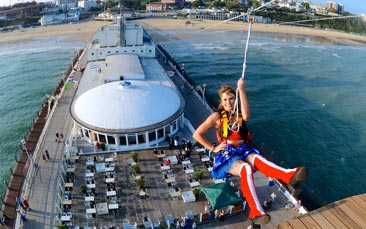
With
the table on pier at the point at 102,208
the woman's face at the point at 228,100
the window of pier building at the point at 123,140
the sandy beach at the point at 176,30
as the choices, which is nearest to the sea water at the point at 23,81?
the sandy beach at the point at 176,30

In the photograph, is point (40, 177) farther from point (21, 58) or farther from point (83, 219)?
point (21, 58)

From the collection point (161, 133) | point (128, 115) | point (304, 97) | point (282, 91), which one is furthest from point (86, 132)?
point (304, 97)

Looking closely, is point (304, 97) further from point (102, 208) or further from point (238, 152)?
point (238, 152)

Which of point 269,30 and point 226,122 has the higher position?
point 269,30

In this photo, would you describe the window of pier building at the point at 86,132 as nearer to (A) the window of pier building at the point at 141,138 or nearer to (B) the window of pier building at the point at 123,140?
(B) the window of pier building at the point at 123,140

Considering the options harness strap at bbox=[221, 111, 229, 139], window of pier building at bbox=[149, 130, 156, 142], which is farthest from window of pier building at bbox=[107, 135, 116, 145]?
harness strap at bbox=[221, 111, 229, 139]

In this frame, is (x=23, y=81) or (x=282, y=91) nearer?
(x=282, y=91)
